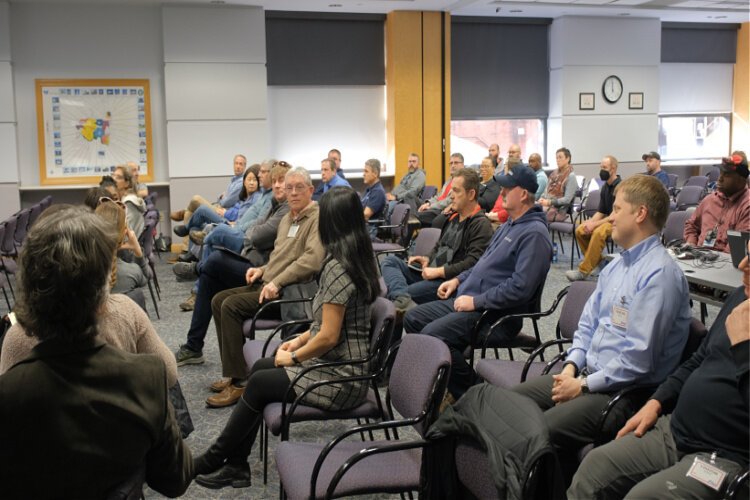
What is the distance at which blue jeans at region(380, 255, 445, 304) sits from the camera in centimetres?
450

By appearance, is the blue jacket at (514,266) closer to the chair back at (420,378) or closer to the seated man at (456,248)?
the seated man at (456,248)

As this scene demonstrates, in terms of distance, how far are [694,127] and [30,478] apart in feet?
46.4

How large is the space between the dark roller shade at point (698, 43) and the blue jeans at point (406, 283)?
10.4m

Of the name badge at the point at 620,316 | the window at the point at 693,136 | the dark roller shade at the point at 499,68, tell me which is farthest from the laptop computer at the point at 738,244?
the window at the point at 693,136

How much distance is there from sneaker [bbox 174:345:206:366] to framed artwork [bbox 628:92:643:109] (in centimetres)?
1006

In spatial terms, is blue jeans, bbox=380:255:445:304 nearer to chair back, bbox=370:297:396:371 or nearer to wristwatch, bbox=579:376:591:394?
chair back, bbox=370:297:396:371

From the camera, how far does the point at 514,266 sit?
3.81 m

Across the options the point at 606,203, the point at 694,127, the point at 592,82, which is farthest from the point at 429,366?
the point at 694,127

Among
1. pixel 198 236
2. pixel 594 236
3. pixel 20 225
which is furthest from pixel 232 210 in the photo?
pixel 594 236

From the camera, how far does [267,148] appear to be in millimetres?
10844

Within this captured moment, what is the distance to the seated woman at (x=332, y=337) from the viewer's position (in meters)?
2.86

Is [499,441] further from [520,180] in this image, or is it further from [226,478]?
[520,180]

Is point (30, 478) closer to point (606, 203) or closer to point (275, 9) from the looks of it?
point (606, 203)

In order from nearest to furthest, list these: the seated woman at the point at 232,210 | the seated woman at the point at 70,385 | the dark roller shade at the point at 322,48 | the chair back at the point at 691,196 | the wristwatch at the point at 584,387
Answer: the seated woman at the point at 70,385, the wristwatch at the point at 584,387, the seated woman at the point at 232,210, the chair back at the point at 691,196, the dark roller shade at the point at 322,48
